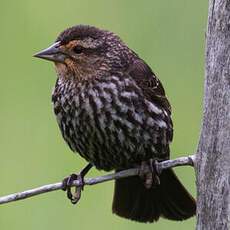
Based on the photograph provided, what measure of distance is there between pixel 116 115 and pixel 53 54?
392 millimetres

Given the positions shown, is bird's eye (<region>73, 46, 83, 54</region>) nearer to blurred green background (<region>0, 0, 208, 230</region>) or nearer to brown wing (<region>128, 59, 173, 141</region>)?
brown wing (<region>128, 59, 173, 141</region>)

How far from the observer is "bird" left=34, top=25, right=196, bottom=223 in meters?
5.29

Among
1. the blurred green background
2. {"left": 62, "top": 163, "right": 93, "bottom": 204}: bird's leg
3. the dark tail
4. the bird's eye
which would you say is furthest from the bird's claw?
the blurred green background

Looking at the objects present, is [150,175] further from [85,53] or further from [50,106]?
[50,106]

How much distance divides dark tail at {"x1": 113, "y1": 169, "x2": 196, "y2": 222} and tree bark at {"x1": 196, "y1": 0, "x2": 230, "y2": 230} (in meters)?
1.04

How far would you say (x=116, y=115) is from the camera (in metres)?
5.28

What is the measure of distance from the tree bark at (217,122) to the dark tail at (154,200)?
3.41 feet

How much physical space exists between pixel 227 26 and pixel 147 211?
58.0 inches

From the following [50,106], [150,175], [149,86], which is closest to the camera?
[150,175]

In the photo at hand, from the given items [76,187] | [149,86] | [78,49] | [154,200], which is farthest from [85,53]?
[154,200]

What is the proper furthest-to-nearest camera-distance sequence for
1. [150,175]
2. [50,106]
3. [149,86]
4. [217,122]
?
[50,106], [149,86], [150,175], [217,122]

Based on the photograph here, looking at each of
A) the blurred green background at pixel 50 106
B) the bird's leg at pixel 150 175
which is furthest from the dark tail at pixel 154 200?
the blurred green background at pixel 50 106

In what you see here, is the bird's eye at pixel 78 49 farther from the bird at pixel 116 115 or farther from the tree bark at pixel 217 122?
the tree bark at pixel 217 122

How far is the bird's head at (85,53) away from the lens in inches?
210
